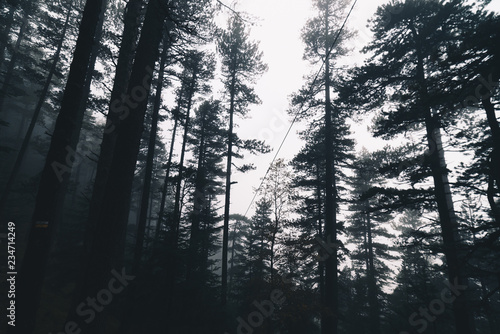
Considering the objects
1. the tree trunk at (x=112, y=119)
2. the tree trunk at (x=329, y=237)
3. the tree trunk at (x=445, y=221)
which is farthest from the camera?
the tree trunk at (x=329, y=237)

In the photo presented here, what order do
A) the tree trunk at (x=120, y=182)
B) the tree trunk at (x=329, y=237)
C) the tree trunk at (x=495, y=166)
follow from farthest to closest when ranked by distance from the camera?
1. the tree trunk at (x=329, y=237)
2. the tree trunk at (x=495, y=166)
3. the tree trunk at (x=120, y=182)

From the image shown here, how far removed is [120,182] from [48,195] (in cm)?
101

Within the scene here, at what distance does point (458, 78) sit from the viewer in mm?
5617

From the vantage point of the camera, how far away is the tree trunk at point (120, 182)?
366 centimetres

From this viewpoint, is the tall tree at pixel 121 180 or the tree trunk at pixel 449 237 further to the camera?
the tree trunk at pixel 449 237

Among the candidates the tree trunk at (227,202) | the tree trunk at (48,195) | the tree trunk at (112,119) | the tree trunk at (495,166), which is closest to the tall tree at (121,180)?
the tree trunk at (48,195)

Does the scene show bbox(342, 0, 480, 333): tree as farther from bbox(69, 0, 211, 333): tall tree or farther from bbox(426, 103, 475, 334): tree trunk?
bbox(69, 0, 211, 333): tall tree

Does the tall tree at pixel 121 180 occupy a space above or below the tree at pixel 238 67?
below

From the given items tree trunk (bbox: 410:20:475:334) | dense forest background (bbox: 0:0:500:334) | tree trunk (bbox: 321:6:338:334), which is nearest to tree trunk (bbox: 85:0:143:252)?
dense forest background (bbox: 0:0:500:334)

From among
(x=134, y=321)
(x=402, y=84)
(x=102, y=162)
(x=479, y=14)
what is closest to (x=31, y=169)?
(x=134, y=321)

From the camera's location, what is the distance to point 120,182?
3953 millimetres

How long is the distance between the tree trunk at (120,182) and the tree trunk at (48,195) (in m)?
0.58

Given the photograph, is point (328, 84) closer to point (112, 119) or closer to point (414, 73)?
point (414, 73)

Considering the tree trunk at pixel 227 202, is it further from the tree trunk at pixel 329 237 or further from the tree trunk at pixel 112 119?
the tree trunk at pixel 112 119
